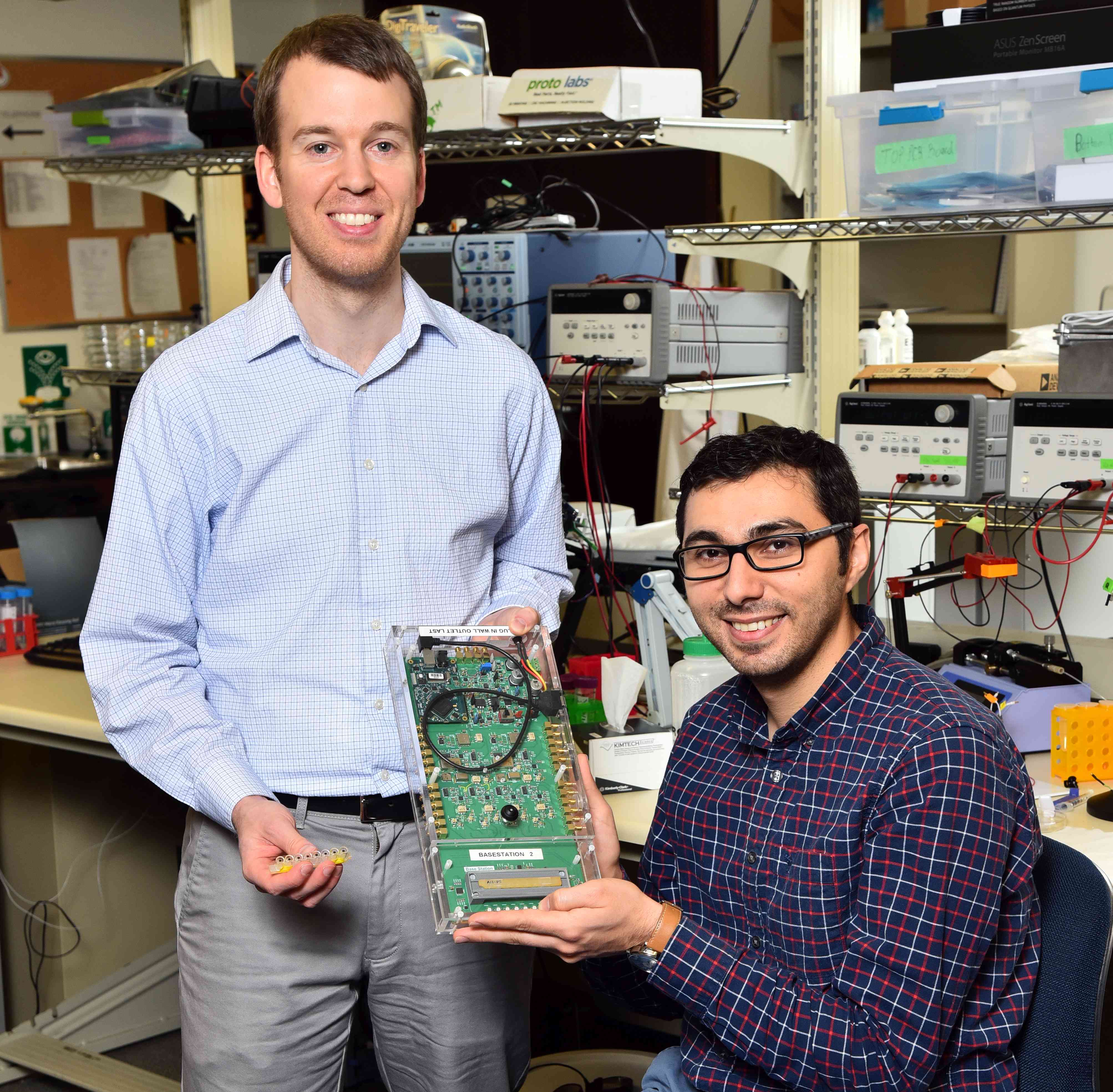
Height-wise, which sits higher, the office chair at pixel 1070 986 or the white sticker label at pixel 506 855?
the white sticker label at pixel 506 855

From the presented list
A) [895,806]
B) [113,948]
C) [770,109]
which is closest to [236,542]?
[895,806]

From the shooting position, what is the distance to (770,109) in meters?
4.43

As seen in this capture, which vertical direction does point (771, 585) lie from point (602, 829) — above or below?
above

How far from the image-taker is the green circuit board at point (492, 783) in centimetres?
120

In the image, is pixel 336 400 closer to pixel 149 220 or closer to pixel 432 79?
pixel 432 79

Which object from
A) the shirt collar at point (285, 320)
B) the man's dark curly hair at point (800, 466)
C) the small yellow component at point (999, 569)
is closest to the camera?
the man's dark curly hair at point (800, 466)

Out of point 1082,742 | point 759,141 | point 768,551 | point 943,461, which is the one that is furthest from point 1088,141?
point 768,551

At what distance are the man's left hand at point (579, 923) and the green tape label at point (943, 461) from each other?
3.55ft

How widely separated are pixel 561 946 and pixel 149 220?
4084mm

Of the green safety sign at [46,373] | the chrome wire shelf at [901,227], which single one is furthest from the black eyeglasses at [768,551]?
the green safety sign at [46,373]

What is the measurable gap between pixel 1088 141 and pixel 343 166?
109 cm

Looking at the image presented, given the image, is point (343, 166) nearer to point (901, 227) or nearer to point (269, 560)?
point (269, 560)

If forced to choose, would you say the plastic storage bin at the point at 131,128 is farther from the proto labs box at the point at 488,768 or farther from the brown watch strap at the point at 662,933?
the brown watch strap at the point at 662,933

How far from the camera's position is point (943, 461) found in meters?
2.01
